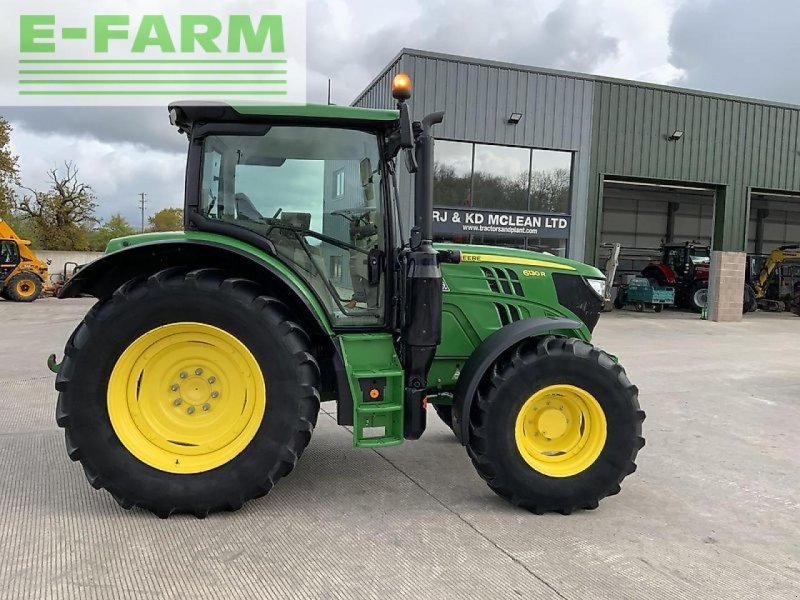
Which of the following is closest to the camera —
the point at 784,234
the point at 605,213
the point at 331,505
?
the point at 331,505

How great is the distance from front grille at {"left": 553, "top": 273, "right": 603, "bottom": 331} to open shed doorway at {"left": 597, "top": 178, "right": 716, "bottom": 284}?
23503 mm

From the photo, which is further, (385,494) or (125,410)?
(385,494)

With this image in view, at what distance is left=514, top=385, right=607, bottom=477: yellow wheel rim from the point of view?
3.57 meters

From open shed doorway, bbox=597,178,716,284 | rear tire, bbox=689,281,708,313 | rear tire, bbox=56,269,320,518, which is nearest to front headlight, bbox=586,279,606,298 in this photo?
rear tire, bbox=56,269,320,518

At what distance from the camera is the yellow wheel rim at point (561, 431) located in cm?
357

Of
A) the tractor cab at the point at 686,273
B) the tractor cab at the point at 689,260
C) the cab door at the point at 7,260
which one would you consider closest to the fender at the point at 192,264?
the cab door at the point at 7,260

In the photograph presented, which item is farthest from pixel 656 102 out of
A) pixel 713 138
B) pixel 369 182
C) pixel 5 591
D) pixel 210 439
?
pixel 5 591

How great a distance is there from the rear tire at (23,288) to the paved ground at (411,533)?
1527 centimetres

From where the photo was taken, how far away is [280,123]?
347cm

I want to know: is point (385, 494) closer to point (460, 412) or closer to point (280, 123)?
point (460, 412)

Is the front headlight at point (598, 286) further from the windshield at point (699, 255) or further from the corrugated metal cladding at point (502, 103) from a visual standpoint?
the windshield at point (699, 255)

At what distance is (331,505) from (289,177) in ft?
6.36

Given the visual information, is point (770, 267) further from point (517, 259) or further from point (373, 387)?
point (373, 387)

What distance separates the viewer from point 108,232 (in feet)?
129
